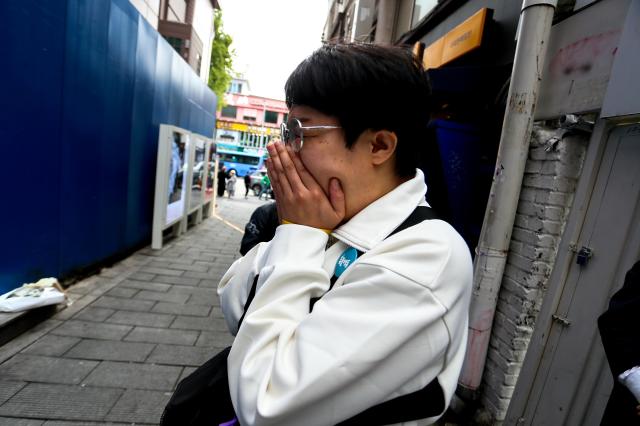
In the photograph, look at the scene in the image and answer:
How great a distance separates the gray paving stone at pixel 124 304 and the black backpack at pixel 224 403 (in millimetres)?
3708

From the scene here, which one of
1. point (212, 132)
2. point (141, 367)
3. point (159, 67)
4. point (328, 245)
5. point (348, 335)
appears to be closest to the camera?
point (348, 335)

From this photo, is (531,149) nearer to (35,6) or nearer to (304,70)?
(304,70)

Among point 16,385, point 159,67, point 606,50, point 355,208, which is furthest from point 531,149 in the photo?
point 159,67

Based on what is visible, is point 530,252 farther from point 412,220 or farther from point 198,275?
point 198,275

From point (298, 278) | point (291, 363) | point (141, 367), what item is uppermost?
point (298, 278)

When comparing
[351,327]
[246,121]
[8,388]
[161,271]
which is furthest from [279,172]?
[246,121]

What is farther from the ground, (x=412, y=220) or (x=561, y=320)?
(x=412, y=220)

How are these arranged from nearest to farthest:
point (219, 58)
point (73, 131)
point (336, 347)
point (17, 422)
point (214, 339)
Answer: point (336, 347) < point (17, 422) < point (214, 339) < point (73, 131) < point (219, 58)

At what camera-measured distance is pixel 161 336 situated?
3746 millimetres

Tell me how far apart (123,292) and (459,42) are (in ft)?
Result: 16.6

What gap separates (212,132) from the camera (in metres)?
12.7

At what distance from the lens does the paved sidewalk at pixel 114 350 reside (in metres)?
2.58

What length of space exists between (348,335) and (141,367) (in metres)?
3.08

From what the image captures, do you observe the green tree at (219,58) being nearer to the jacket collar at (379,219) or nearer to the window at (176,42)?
the window at (176,42)
